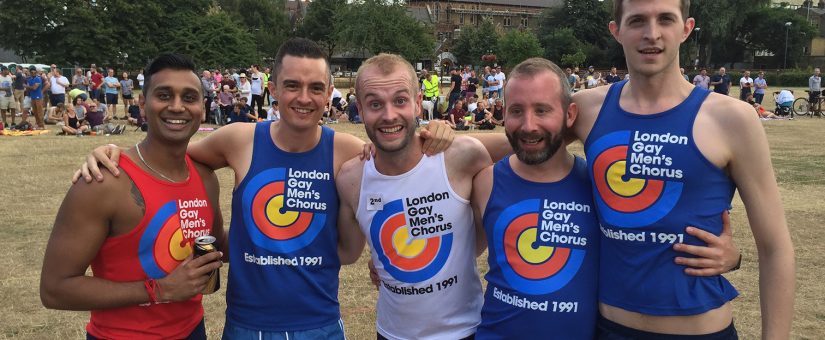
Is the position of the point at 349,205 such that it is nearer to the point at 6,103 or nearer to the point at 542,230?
the point at 542,230

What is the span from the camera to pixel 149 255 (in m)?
2.71

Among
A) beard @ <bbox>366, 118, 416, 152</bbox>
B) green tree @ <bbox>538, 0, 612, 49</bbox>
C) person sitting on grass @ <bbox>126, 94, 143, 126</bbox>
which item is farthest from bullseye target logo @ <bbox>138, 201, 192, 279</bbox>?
green tree @ <bbox>538, 0, 612, 49</bbox>

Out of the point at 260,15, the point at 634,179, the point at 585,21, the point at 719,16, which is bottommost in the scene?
the point at 634,179

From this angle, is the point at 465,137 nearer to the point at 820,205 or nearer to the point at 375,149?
the point at 375,149

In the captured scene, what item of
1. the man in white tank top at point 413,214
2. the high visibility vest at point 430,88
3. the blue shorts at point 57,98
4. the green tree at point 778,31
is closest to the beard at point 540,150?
the man in white tank top at point 413,214

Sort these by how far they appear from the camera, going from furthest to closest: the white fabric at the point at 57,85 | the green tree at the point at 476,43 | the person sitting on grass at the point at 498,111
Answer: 1. the green tree at the point at 476,43
2. the white fabric at the point at 57,85
3. the person sitting on grass at the point at 498,111

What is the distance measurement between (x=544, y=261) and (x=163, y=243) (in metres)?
1.77

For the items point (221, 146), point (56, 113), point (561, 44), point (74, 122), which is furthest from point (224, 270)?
point (561, 44)

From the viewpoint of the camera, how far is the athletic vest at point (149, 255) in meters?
2.68

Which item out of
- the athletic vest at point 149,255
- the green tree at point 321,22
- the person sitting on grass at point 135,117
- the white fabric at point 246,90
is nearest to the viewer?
the athletic vest at point 149,255

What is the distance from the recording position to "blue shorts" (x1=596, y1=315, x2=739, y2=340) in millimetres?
2459

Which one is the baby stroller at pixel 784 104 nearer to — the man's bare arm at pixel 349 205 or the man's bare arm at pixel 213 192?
the man's bare arm at pixel 349 205

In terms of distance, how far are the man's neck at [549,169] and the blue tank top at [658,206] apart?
22 cm

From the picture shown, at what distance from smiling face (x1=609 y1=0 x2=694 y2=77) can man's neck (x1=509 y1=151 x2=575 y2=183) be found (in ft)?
1.69
